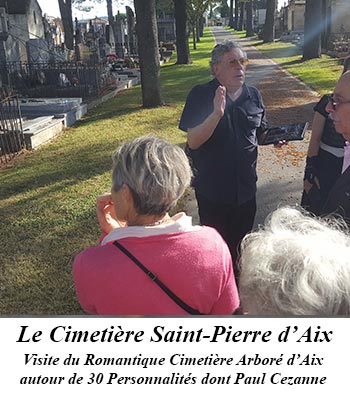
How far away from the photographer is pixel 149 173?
159 cm

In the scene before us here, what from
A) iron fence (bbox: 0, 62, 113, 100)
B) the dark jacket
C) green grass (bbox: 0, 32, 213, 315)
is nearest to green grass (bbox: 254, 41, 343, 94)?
green grass (bbox: 0, 32, 213, 315)

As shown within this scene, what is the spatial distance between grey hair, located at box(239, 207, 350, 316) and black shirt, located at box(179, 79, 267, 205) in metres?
1.55

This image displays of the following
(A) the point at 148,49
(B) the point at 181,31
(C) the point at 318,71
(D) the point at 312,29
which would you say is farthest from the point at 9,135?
(D) the point at 312,29

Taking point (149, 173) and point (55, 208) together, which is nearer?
point (149, 173)

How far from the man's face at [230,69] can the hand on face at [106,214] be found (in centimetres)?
137

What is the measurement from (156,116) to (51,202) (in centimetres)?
595

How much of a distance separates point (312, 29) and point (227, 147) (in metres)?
21.7

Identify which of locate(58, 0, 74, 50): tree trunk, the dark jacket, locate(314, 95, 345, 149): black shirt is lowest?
the dark jacket

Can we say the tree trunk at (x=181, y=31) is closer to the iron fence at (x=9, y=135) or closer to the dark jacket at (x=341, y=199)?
the iron fence at (x=9, y=135)

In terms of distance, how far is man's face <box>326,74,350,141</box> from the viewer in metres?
2.41

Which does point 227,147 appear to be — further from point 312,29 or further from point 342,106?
point 312,29

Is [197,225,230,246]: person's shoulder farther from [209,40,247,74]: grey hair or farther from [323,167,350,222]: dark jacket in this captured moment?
[209,40,247,74]: grey hair

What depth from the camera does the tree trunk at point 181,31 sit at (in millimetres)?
23562

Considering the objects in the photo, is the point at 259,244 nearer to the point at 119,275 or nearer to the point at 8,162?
the point at 119,275
